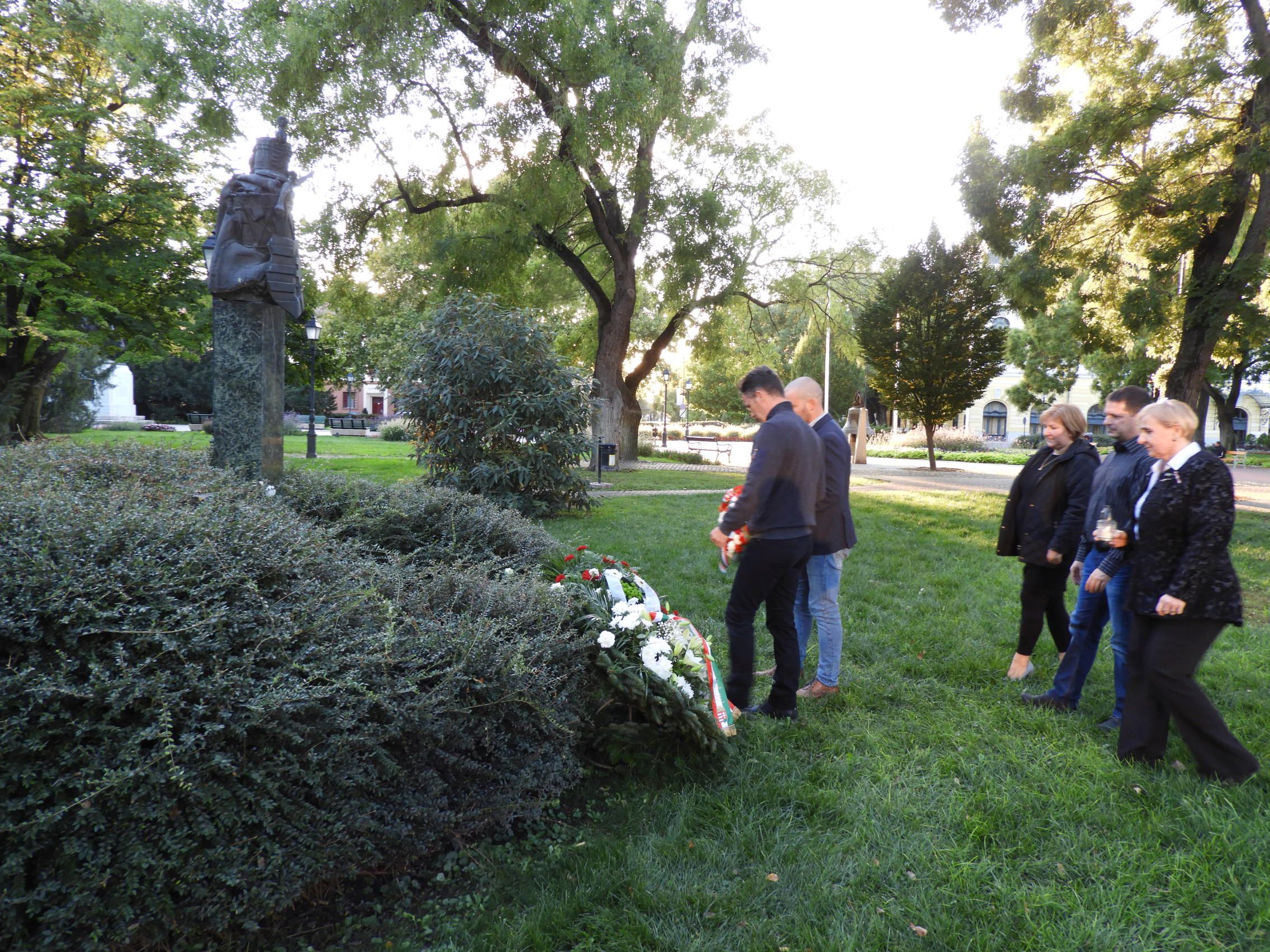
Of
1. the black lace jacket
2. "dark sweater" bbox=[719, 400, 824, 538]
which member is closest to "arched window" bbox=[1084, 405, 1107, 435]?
the black lace jacket

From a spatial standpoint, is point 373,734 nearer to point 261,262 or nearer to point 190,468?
point 190,468

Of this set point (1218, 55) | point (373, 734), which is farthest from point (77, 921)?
point (1218, 55)

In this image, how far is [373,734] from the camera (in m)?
2.44

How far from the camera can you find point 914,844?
310 cm

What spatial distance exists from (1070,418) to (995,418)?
2371 inches

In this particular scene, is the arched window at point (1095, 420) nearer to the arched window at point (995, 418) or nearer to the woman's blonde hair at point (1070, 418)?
the arched window at point (995, 418)

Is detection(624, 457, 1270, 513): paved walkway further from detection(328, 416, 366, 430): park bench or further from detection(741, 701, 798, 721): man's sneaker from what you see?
detection(328, 416, 366, 430): park bench

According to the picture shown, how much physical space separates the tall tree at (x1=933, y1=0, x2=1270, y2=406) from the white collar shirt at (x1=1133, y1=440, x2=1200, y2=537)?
974 centimetres

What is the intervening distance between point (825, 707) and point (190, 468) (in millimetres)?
4484

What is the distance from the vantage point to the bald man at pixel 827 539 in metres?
4.62

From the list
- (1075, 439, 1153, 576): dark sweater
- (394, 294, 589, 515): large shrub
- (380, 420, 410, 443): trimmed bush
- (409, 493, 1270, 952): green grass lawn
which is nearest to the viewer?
(409, 493, 1270, 952): green grass lawn

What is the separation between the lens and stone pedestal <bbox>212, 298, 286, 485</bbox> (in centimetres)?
607

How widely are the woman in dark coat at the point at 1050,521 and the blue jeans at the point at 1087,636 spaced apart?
233mm


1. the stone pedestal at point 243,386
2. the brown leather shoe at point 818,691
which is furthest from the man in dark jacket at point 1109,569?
the stone pedestal at point 243,386
